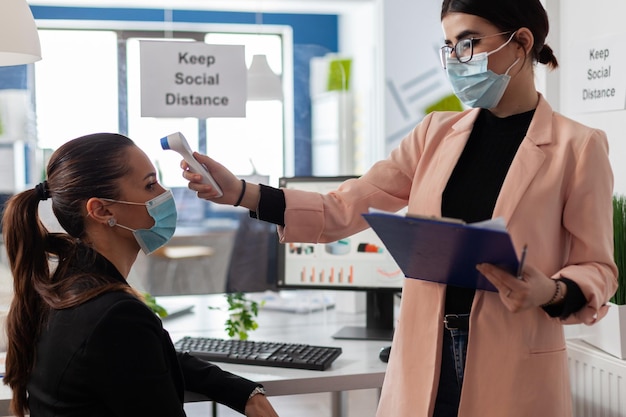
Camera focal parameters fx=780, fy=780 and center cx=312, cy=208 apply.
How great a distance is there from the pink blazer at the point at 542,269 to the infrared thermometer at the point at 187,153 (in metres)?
0.40

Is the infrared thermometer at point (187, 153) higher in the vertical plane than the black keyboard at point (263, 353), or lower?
higher

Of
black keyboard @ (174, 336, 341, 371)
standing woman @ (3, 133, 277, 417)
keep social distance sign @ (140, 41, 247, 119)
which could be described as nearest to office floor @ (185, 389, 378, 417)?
black keyboard @ (174, 336, 341, 371)

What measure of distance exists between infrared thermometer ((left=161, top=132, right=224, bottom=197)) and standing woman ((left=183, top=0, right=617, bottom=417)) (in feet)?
0.07

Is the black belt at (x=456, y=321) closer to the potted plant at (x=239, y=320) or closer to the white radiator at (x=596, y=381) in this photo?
the white radiator at (x=596, y=381)

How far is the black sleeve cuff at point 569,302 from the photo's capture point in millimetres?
1266

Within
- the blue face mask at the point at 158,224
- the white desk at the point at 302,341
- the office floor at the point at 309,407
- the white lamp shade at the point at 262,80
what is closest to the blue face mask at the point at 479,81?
the blue face mask at the point at 158,224

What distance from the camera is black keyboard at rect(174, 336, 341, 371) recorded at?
2.07m

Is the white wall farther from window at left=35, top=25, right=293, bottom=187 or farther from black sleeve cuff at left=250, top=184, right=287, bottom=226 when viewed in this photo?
window at left=35, top=25, right=293, bottom=187

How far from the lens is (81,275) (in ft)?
4.88

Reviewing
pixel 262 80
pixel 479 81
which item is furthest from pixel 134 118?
pixel 479 81

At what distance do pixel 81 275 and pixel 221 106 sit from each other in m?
1.18

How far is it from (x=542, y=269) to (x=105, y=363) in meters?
0.78

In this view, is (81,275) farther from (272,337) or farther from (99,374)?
(272,337)

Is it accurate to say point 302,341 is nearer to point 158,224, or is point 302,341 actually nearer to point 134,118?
point 158,224
